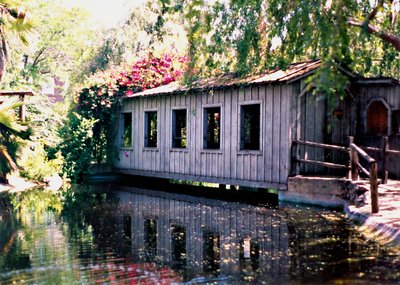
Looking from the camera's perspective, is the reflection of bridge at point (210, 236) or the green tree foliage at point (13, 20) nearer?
the reflection of bridge at point (210, 236)

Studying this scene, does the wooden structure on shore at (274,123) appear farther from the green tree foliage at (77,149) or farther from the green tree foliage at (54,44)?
the green tree foliage at (54,44)

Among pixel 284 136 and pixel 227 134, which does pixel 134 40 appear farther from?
pixel 284 136

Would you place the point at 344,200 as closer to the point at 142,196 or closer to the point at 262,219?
the point at 262,219

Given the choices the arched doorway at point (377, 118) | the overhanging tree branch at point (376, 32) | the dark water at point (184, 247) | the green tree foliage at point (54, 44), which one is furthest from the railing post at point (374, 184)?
the green tree foliage at point (54, 44)

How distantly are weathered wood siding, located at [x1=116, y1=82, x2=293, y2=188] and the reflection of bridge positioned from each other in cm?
152

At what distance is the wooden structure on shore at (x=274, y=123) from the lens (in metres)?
15.3

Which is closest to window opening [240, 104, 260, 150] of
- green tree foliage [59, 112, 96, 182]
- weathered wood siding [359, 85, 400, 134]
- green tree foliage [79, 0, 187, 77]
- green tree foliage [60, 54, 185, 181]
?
weathered wood siding [359, 85, 400, 134]

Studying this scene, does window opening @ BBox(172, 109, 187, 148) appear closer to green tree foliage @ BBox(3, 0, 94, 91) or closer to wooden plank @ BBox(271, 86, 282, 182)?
wooden plank @ BBox(271, 86, 282, 182)

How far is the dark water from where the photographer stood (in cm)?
699

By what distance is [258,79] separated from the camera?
53.0 ft

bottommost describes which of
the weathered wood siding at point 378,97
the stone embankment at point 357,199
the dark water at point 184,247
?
the dark water at point 184,247

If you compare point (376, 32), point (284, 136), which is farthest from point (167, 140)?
point (376, 32)

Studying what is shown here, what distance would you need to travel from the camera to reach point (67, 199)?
16047 millimetres

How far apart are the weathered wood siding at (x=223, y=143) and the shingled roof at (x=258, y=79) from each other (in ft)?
0.91
